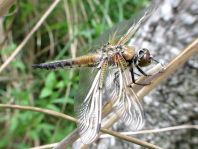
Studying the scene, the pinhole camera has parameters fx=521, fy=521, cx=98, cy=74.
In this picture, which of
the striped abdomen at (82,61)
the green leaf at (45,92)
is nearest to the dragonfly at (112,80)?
the striped abdomen at (82,61)

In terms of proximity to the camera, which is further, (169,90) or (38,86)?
(38,86)

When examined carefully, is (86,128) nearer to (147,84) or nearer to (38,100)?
(147,84)

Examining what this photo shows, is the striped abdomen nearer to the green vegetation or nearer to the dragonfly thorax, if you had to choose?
the dragonfly thorax

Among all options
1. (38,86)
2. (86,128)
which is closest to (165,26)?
(86,128)

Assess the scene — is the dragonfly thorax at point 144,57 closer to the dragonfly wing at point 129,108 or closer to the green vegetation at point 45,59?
the dragonfly wing at point 129,108

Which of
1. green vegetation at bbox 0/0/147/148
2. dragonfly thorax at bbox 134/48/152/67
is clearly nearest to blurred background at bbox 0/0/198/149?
green vegetation at bbox 0/0/147/148

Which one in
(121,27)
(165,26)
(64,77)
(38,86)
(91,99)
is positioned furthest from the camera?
(38,86)
